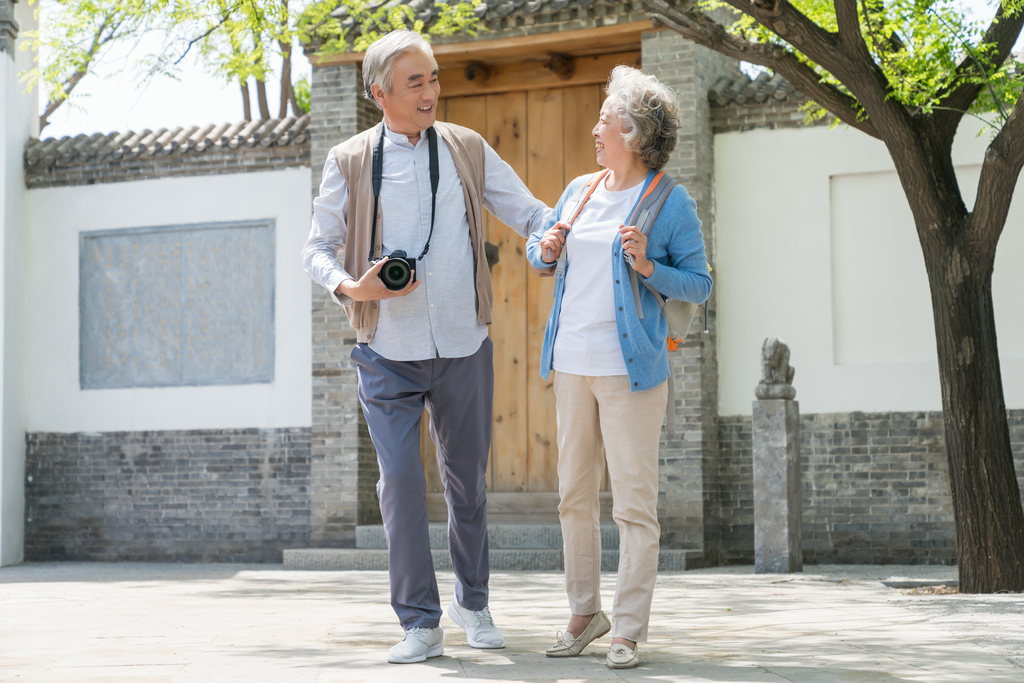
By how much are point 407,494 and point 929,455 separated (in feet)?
17.7

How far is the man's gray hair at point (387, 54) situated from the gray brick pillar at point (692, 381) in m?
4.76

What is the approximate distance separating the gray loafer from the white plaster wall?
596cm

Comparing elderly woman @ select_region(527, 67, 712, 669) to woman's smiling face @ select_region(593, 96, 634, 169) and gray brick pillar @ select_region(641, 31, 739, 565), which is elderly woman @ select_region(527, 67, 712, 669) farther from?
gray brick pillar @ select_region(641, 31, 739, 565)

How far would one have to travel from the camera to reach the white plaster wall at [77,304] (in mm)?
9156

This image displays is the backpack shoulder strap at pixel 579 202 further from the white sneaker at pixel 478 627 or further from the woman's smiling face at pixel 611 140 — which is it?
the white sneaker at pixel 478 627

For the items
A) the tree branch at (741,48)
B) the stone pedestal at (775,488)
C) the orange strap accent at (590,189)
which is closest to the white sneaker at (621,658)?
the orange strap accent at (590,189)

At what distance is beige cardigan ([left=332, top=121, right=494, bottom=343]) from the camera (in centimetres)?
354

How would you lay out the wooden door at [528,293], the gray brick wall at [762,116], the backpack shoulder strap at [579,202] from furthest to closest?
the wooden door at [528,293]
the gray brick wall at [762,116]
the backpack shoulder strap at [579,202]

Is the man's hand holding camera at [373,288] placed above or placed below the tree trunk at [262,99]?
below

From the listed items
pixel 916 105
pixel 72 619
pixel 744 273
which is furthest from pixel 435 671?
pixel 744 273

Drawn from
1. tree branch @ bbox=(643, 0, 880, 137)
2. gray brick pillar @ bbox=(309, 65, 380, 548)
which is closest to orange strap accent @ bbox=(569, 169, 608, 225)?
tree branch @ bbox=(643, 0, 880, 137)

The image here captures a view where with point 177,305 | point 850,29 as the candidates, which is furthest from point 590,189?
point 177,305

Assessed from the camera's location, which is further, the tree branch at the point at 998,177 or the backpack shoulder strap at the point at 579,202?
the tree branch at the point at 998,177

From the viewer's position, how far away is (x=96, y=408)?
9609 mm
